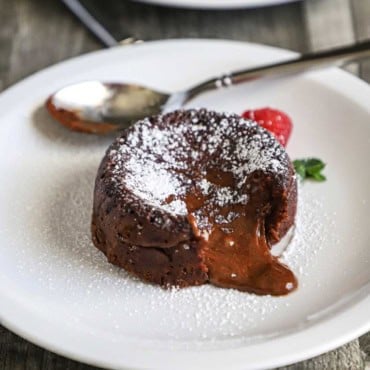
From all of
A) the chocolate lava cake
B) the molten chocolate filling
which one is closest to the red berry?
the chocolate lava cake

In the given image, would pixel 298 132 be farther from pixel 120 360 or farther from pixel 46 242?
pixel 120 360

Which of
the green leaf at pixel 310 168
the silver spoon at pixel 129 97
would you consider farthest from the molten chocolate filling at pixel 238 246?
the silver spoon at pixel 129 97

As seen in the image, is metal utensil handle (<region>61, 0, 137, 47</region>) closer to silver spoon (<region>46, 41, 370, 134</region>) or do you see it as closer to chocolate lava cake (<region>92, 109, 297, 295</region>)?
silver spoon (<region>46, 41, 370, 134</region>)

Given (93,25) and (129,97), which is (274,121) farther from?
(93,25)

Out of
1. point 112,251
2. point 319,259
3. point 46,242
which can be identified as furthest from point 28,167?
point 319,259

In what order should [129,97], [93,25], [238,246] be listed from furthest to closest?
[93,25], [129,97], [238,246]

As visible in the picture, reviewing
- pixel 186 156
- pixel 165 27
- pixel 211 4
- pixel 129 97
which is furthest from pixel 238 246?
pixel 165 27
